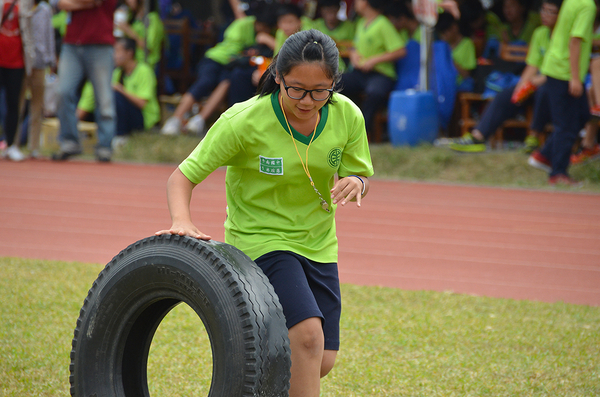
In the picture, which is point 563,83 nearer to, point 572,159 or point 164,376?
point 572,159

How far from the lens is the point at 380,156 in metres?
9.01

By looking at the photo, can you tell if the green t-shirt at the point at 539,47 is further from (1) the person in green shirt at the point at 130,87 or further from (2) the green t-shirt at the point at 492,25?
(1) the person in green shirt at the point at 130,87

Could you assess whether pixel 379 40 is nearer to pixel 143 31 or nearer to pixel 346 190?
pixel 143 31

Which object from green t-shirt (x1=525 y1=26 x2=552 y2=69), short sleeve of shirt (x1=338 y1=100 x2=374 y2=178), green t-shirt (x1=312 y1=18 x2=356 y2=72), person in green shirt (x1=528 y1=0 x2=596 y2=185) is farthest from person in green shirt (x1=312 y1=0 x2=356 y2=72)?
short sleeve of shirt (x1=338 y1=100 x2=374 y2=178)

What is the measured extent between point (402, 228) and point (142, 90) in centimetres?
545

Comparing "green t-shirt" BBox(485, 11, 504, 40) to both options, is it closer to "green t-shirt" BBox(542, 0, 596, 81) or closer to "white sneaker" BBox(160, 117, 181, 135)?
"green t-shirt" BBox(542, 0, 596, 81)

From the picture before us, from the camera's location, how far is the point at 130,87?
33.7ft

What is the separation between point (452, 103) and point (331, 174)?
730cm

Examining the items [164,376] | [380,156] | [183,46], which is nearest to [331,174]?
[164,376]

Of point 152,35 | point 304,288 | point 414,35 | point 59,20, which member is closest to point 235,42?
point 152,35

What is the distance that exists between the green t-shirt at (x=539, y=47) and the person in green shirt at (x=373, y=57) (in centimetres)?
161

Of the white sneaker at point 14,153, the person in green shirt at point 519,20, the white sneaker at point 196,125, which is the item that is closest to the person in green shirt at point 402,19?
the person in green shirt at point 519,20

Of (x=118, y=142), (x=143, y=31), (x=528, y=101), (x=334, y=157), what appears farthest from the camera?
(x=143, y=31)

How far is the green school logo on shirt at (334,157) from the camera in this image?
2539mm
